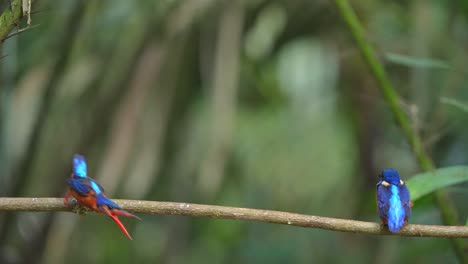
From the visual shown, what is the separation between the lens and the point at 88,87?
459cm

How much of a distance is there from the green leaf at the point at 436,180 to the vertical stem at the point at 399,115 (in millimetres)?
462

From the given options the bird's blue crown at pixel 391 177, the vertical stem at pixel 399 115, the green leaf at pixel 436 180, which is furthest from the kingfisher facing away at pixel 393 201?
the vertical stem at pixel 399 115

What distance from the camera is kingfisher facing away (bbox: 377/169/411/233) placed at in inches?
96.5

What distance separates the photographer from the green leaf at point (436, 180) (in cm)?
282

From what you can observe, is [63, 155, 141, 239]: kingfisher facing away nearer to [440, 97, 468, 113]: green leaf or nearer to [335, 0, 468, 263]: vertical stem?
[440, 97, 468, 113]: green leaf

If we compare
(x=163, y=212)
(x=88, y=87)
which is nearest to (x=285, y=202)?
(x=88, y=87)

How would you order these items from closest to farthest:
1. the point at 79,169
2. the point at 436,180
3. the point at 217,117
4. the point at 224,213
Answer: the point at 224,213 → the point at 79,169 → the point at 436,180 → the point at 217,117

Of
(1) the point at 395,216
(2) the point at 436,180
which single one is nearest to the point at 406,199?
(1) the point at 395,216

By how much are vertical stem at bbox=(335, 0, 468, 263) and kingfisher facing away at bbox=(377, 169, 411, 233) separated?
2.42 ft

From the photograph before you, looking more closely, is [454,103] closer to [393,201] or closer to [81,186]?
[393,201]

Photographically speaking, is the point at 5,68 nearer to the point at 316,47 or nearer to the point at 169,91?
the point at 169,91

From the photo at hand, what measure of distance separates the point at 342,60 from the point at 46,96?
2003 millimetres

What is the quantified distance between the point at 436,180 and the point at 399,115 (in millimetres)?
702

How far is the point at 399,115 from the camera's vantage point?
3.53m
